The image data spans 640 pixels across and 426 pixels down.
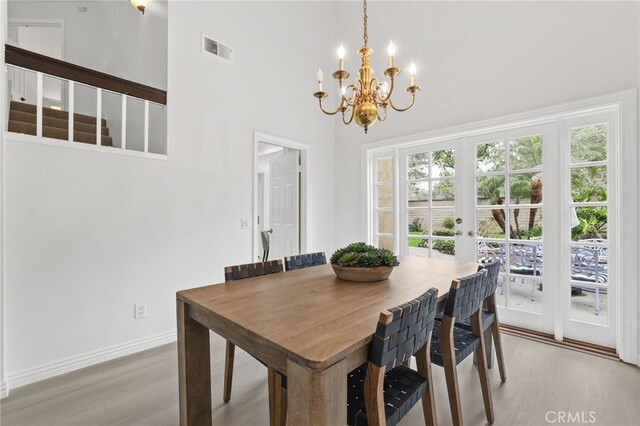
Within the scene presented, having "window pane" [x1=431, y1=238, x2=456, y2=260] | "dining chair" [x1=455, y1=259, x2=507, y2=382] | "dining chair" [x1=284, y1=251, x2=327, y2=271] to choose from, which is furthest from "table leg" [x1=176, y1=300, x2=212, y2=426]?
"window pane" [x1=431, y1=238, x2=456, y2=260]

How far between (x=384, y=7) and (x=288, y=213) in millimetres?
2906

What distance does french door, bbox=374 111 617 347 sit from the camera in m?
2.54

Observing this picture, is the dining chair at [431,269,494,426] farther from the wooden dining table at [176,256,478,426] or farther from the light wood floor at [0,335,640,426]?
the light wood floor at [0,335,640,426]

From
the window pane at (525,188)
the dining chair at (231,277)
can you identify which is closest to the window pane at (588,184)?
→ the window pane at (525,188)

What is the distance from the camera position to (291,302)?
4.48ft

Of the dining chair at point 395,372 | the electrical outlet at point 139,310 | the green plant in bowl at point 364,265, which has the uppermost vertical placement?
the green plant in bowl at point 364,265

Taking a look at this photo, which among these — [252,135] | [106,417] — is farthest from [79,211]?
[252,135]

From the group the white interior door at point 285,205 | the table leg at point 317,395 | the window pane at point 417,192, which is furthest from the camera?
the white interior door at point 285,205

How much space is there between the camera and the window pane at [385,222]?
3907 millimetres

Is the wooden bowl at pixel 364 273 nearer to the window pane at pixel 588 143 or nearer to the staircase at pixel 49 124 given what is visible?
the window pane at pixel 588 143

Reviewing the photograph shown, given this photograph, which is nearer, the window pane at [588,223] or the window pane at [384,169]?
the window pane at [588,223]

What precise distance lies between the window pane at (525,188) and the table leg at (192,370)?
2974mm

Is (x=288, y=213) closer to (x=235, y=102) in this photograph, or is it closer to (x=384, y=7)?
(x=235, y=102)

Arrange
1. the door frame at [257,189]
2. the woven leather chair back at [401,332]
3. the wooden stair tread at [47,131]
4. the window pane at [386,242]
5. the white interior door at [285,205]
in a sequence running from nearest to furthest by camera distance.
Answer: the woven leather chair back at [401,332] < the wooden stair tread at [47,131] < the door frame at [257,189] < the window pane at [386,242] < the white interior door at [285,205]
